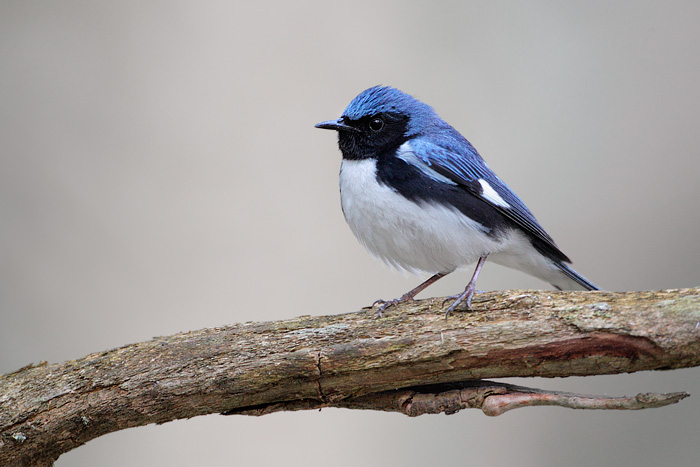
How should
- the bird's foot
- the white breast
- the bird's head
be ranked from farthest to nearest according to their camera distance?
1. the bird's head
2. the white breast
3. the bird's foot

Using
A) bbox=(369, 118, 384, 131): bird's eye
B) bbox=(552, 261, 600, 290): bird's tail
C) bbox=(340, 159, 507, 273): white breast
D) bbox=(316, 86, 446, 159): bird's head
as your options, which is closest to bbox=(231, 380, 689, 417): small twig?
bbox=(340, 159, 507, 273): white breast

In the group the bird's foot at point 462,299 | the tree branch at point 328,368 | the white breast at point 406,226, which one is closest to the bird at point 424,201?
the white breast at point 406,226

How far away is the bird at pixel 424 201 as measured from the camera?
3.11m

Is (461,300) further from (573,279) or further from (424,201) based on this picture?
(573,279)

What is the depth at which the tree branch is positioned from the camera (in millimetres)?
2424

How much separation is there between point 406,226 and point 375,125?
647mm

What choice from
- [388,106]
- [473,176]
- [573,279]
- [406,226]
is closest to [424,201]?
[406,226]

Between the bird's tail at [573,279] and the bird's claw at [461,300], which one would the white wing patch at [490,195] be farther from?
Answer: the bird's claw at [461,300]

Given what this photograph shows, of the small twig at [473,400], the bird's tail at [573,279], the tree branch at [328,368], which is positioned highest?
A: the bird's tail at [573,279]

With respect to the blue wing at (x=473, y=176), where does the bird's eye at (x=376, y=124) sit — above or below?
above

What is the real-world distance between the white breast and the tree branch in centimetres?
45

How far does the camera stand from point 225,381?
2.64 meters

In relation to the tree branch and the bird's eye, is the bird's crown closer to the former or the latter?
the bird's eye

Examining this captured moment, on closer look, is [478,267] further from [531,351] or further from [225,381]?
[225,381]
